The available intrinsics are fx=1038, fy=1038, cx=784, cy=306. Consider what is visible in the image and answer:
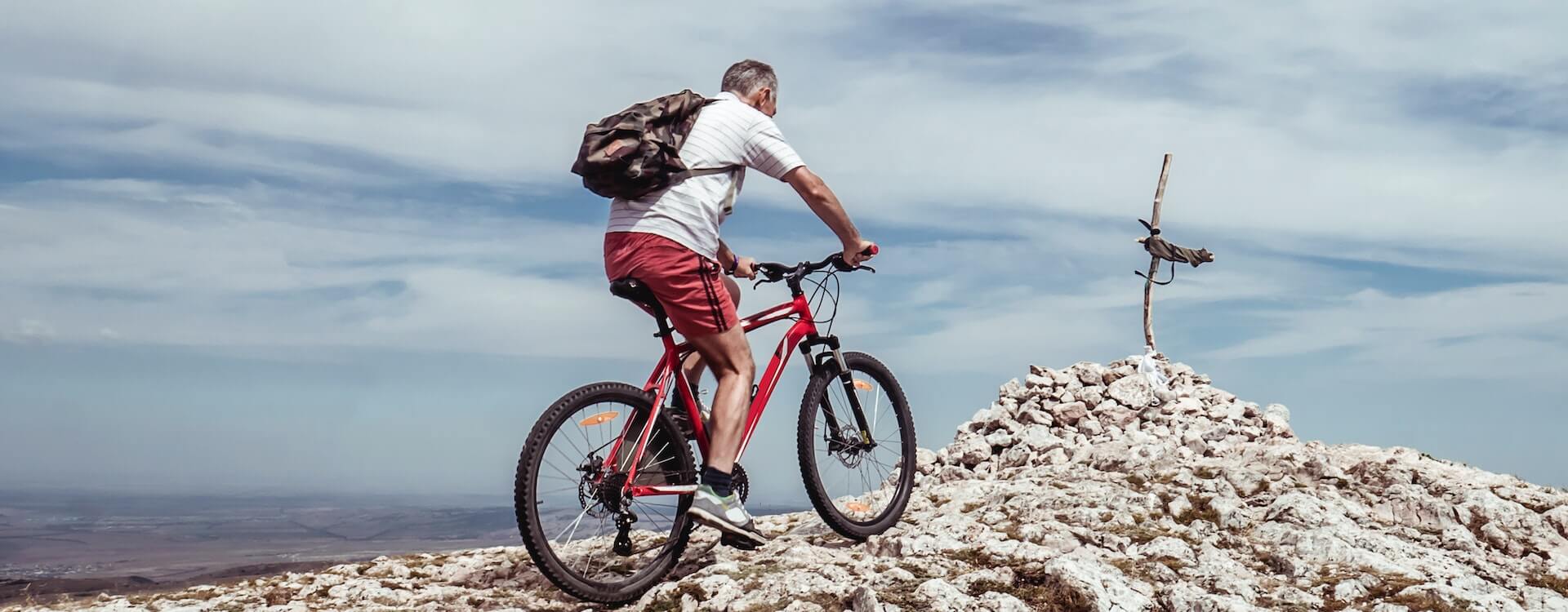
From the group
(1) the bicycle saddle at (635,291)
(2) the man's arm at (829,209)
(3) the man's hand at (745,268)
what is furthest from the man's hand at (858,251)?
(1) the bicycle saddle at (635,291)

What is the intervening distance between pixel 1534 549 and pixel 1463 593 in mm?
1746

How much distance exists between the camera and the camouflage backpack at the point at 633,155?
18.6 feet

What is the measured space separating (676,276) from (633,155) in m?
0.71

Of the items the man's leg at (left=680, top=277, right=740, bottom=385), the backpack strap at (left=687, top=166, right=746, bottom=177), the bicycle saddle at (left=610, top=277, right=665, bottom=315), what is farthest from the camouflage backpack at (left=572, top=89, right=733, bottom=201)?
the man's leg at (left=680, top=277, right=740, bottom=385)

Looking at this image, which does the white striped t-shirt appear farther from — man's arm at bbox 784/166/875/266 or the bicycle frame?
the bicycle frame

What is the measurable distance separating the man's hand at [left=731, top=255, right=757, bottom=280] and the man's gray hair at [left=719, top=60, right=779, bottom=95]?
3.65 feet

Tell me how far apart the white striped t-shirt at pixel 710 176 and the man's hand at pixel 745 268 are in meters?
0.65

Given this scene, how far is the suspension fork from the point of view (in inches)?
283

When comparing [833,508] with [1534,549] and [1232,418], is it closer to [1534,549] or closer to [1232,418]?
[1534,549]

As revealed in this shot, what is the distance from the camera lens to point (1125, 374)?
13062 millimetres

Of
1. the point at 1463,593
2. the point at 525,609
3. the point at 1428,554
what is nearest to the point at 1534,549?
the point at 1428,554

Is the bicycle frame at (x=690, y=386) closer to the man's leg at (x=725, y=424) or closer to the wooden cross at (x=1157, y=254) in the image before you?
the man's leg at (x=725, y=424)

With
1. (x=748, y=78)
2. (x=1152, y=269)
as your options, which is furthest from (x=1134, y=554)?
(x=1152, y=269)

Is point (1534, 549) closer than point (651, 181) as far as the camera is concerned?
No
